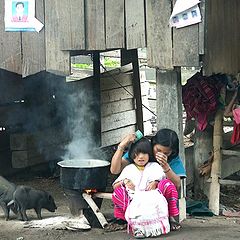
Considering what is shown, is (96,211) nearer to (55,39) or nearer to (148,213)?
(148,213)

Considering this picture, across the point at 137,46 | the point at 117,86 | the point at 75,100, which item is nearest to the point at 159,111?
the point at 137,46

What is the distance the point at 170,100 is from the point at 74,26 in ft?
4.65

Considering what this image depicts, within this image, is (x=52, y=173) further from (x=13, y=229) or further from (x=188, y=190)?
(x=13, y=229)

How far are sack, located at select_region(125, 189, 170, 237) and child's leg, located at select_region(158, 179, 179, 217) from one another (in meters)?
0.10

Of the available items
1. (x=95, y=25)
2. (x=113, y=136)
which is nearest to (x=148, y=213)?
(x=95, y=25)

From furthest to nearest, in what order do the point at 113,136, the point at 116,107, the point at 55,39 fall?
1. the point at 116,107
2. the point at 113,136
3. the point at 55,39

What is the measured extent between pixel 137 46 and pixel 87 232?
2193 mm

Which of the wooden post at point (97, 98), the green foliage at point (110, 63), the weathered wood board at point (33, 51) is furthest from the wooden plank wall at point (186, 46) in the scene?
the green foliage at point (110, 63)

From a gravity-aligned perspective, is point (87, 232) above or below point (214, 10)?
below

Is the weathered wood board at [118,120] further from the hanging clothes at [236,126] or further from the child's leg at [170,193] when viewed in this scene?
the child's leg at [170,193]

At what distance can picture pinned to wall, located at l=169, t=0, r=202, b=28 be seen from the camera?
6.33m

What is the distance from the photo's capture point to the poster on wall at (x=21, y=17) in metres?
7.04

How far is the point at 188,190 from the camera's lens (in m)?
9.62

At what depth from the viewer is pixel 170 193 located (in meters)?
6.50
